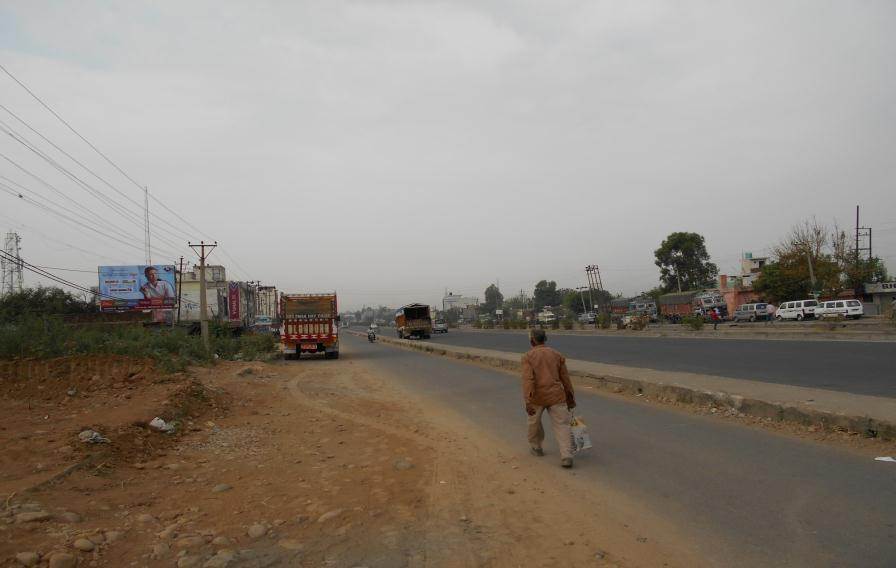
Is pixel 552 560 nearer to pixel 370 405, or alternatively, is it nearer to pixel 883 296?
pixel 370 405

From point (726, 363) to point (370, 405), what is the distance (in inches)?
396

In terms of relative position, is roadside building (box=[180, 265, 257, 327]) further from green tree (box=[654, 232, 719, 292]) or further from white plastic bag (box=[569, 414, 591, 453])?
green tree (box=[654, 232, 719, 292])

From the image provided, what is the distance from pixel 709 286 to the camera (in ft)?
268

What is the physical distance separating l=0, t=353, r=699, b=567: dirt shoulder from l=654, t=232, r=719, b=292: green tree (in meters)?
78.9

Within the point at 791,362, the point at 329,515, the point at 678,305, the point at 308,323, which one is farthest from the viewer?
the point at 678,305

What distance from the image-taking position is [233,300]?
5384cm

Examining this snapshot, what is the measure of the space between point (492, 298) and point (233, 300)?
128m

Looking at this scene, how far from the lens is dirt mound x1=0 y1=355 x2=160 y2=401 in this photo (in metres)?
11.4

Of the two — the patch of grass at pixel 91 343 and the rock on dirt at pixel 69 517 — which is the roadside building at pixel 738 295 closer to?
the patch of grass at pixel 91 343

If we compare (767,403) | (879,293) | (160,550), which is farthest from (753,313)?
(160,550)

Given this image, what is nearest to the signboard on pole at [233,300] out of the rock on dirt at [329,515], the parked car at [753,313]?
the parked car at [753,313]

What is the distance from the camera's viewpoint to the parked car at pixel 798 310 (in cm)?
4094

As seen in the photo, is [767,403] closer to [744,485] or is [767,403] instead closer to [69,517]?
[744,485]

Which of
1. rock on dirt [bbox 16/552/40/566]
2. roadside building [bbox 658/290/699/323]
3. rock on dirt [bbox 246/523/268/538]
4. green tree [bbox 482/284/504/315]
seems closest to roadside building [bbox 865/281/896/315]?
roadside building [bbox 658/290/699/323]
